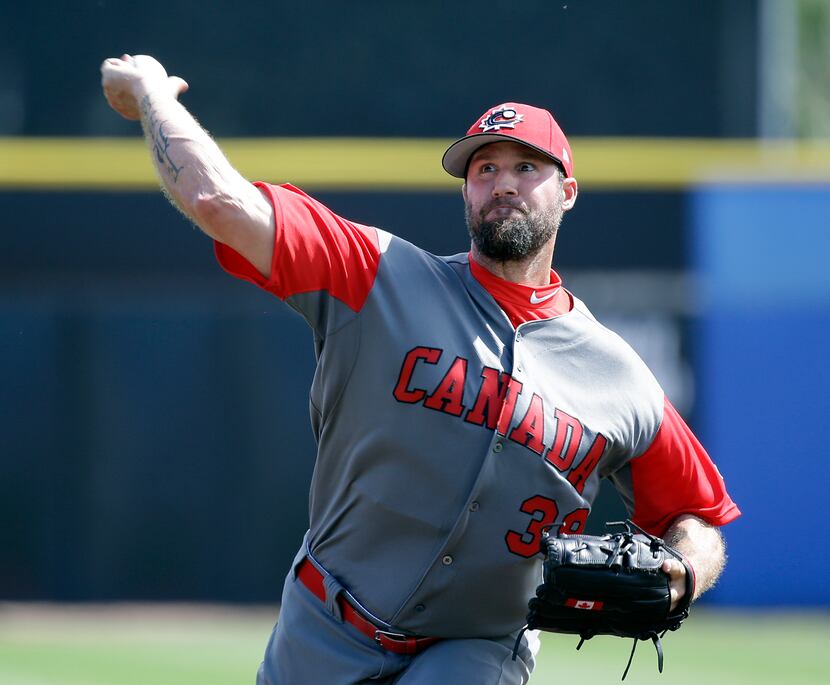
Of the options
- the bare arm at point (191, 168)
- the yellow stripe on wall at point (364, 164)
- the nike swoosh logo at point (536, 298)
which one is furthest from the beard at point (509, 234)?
the yellow stripe on wall at point (364, 164)

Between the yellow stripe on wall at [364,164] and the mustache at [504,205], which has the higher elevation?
the yellow stripe on wall at [364,164]

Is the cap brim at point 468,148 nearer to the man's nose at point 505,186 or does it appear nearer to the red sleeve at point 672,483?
the man's nose at point 505,186

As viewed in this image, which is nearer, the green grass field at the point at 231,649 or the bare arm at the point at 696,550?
the bare arm at the point at 696,550

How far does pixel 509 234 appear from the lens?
3.70 metres

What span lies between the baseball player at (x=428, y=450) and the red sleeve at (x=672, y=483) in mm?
109

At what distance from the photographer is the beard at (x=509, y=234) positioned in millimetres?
3699

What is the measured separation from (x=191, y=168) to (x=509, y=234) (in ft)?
3.14

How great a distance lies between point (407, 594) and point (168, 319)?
715 centimetres

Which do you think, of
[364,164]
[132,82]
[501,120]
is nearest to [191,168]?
[132,82]

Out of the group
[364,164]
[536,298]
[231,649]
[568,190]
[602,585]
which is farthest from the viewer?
[364,164]

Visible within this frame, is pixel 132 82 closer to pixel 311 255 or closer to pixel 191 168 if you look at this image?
pixel 191 168

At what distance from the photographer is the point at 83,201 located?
34.9 ft

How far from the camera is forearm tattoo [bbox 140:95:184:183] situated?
312 cm

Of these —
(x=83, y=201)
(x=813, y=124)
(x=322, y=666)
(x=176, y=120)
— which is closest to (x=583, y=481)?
(x=322, y=666)
